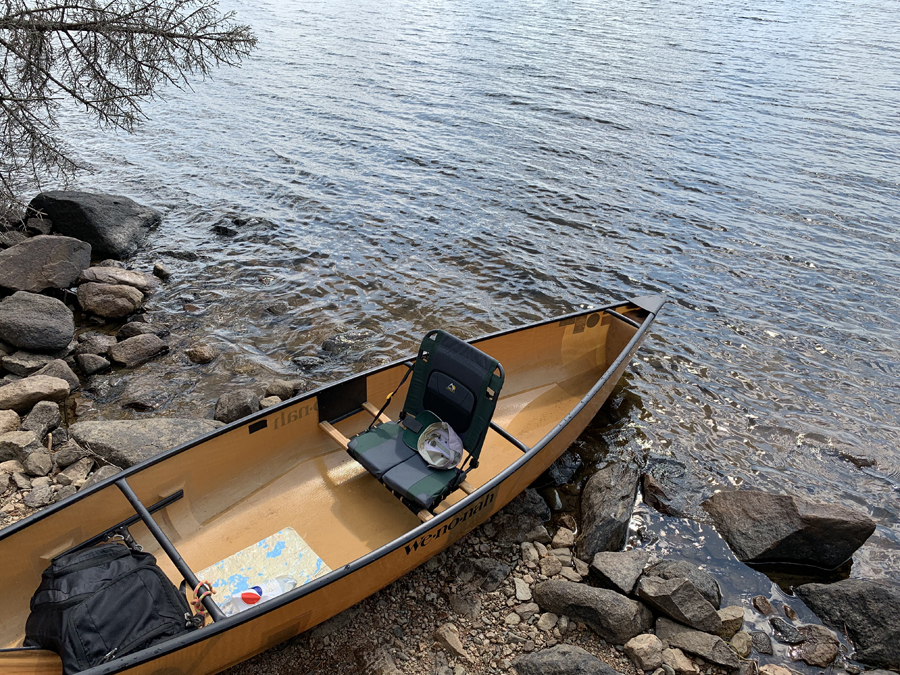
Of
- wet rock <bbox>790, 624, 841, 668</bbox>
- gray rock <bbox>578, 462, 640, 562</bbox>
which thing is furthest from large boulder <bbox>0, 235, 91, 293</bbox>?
wet rock <bbox>790, 624, 841, 668</bbox>

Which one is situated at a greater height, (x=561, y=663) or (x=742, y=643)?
(x=561, y=663)

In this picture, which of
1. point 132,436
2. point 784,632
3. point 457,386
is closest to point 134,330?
point 132,436

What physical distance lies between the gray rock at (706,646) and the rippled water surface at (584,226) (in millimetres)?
2405

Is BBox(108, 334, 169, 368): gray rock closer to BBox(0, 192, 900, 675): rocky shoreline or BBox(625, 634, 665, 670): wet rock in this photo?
BBox(0, 192, 900, 675): rocky shoreline

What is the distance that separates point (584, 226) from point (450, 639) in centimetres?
1089

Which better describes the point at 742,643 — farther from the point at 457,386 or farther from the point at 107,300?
the point at 107,300

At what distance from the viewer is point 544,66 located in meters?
26.4

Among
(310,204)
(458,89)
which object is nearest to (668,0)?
(458,89)

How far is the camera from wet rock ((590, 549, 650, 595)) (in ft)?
19.7

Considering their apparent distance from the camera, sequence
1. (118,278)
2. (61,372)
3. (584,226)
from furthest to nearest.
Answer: (584,226) < (118,278) < (61,372)

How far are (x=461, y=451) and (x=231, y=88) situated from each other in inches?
857

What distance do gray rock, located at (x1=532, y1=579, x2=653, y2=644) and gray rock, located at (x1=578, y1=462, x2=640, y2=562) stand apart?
710 mm

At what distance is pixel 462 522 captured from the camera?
5.95 m

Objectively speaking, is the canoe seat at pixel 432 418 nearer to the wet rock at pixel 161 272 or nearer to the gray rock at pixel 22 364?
the gray rock at pixel 22 364
